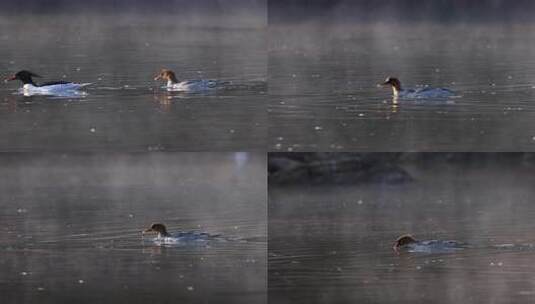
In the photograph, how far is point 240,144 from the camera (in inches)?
287

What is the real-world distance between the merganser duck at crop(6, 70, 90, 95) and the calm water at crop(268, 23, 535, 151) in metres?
1.16

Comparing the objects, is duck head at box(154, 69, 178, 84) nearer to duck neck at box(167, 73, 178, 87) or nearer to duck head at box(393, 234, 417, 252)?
duck neck at box(167, 73, 178, 87)

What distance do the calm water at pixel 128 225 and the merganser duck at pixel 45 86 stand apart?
38 centimetres

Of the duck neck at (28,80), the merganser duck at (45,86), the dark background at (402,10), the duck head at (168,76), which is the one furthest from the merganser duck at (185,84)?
the dark background at (402,10)

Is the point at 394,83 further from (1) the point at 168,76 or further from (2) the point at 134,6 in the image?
(2) the point at 134,6

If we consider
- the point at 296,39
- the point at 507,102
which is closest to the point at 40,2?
the point at 296,39

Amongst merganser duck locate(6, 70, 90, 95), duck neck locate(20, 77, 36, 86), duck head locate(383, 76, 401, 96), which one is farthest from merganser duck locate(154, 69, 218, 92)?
duck head locate(383, 76, 401, 96)

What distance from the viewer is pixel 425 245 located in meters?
7.15

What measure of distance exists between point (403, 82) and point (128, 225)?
6.46 ft

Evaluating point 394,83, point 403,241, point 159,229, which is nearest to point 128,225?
point 159,229

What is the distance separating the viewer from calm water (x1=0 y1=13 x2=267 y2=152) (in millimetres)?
7305

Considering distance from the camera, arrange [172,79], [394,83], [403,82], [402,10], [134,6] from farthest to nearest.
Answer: [402,10] < [134,6] < [403,82] < [172,79] < [394,83]

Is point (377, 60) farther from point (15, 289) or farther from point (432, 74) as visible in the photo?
point (15, 289)

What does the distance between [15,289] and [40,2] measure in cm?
316
